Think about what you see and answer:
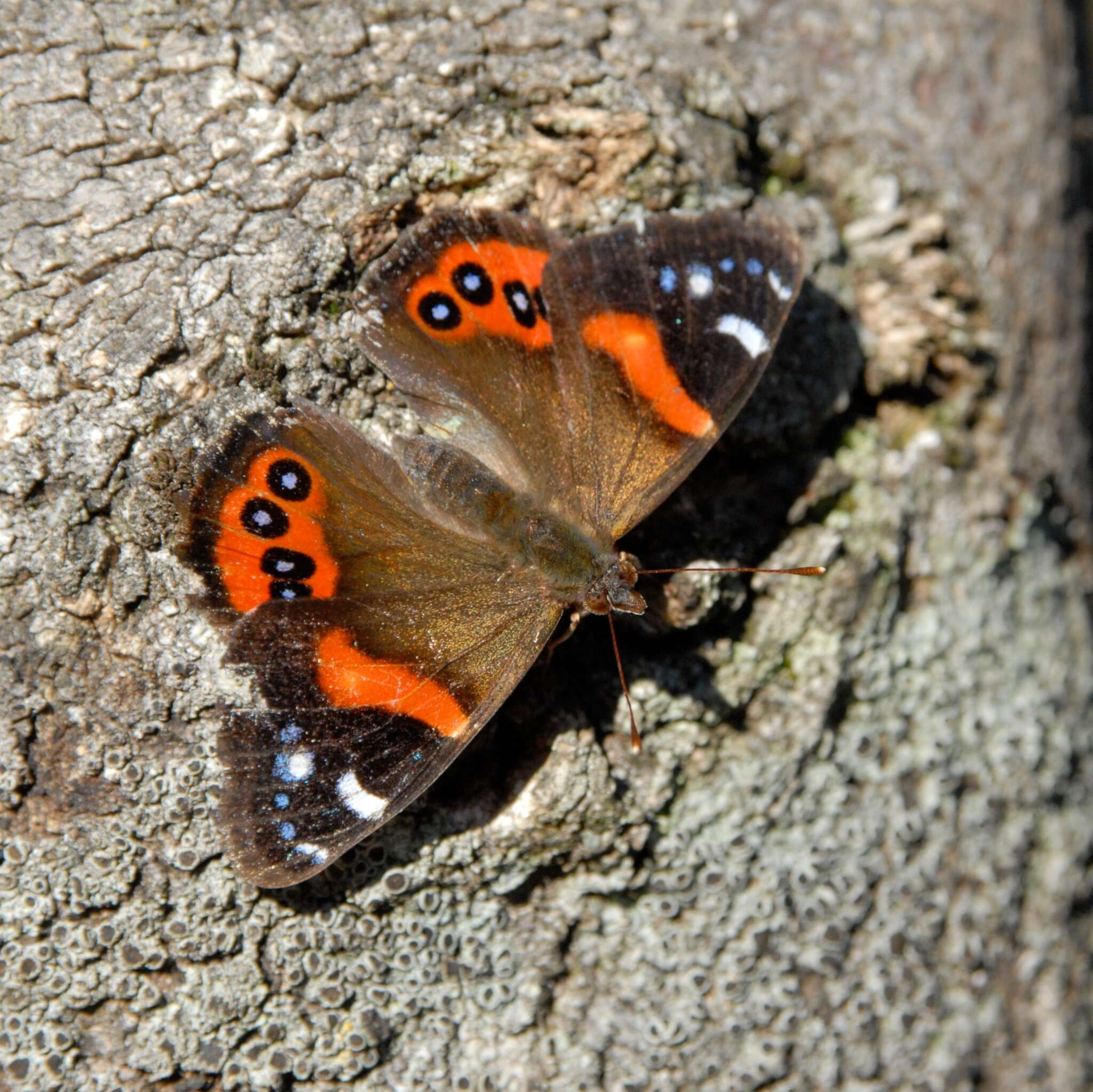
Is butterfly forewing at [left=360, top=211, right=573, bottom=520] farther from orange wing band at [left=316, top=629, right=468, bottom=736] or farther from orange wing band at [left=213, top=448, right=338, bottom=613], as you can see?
orange wing band at [left=316, top=629, right=468, bottom=736]

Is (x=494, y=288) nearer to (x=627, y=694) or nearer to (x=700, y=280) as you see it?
(x=700, y=280)

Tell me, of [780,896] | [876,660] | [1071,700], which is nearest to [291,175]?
[876,660]

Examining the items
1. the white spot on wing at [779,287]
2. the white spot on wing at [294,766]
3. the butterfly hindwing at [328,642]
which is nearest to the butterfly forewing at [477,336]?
the butterfly hindwing at [328,642]

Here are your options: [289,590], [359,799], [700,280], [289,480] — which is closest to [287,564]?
[289,590]

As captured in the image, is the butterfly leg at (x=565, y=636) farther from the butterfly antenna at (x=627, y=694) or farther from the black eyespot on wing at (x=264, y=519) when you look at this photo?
the black eyespot on wing at (x=264, y=519)

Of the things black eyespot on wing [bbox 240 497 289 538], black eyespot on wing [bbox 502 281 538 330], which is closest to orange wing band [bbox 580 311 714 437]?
black eyespot on wing [bbox 502 281 538 330]

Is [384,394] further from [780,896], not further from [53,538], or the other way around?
[780,896]
